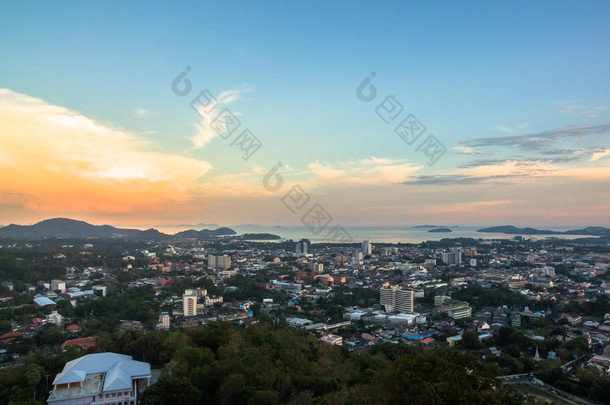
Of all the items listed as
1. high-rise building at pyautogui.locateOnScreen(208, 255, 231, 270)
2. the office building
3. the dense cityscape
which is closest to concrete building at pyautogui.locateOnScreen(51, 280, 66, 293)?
the dense cityscape

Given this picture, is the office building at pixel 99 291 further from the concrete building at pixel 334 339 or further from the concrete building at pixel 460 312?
the concrete building at pixel 460 312

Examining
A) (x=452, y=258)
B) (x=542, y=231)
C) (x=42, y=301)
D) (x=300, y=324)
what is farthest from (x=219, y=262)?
(x=542, y=231)

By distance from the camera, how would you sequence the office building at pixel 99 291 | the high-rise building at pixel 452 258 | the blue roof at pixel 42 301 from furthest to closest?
the high-rise building at pixel 452 258
the office building at pixel 99 291
the blue roof at pixel 42 301

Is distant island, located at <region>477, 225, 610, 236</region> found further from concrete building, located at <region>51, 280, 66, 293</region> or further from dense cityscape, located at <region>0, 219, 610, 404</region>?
concrete building, located at <region>51, 280, 66, 293</region>

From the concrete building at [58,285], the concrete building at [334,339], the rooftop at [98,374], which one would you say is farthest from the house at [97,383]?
the concrete building at [58,285]

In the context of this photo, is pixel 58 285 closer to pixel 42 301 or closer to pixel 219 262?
pixel 42 301

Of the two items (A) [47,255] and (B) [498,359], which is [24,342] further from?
(A) [47,255]

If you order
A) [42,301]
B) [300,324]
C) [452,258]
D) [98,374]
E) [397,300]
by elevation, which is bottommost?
[300,324]
